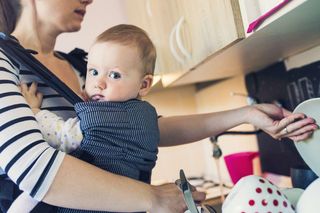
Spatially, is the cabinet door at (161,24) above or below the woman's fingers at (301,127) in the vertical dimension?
above

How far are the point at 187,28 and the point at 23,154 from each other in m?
0.63

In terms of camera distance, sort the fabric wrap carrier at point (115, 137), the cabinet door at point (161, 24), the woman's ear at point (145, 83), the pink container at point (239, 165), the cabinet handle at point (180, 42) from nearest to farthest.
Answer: the fabric wrap carrier at point (115, 137) < the woman's ear at point (145, 83) < the cabinet handle at point (180, 42) < the cabinet door at point (161, 24) < the pink container at point (239, 165)

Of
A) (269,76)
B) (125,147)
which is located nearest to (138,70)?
(125,147)

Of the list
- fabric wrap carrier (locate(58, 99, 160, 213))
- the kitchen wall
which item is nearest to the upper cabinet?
fabric wrap carrier (locate(58, 99, 160, 213))

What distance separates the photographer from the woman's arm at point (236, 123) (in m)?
0.67

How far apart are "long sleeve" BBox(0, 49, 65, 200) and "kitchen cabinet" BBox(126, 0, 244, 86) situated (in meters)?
0.44

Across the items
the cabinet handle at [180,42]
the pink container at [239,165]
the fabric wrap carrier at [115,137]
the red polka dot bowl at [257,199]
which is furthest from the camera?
the pink container at [239,165]

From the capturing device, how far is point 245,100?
4.86 ft

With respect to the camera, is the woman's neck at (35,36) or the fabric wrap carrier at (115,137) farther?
the woman's neck at (35,36)

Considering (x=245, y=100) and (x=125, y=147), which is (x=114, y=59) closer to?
(x=125, y=147)

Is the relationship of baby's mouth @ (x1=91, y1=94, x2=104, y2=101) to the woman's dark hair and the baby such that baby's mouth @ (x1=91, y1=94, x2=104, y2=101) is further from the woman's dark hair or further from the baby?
the woman's dark hair

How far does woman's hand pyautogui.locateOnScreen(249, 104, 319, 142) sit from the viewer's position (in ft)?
2.16

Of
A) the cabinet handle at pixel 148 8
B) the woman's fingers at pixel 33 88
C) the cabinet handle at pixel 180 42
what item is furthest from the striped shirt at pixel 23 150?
the cabinet handle at pixel 148 8

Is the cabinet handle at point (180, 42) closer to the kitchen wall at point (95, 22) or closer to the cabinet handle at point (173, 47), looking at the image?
the cabinet handle at point (173, 47)
